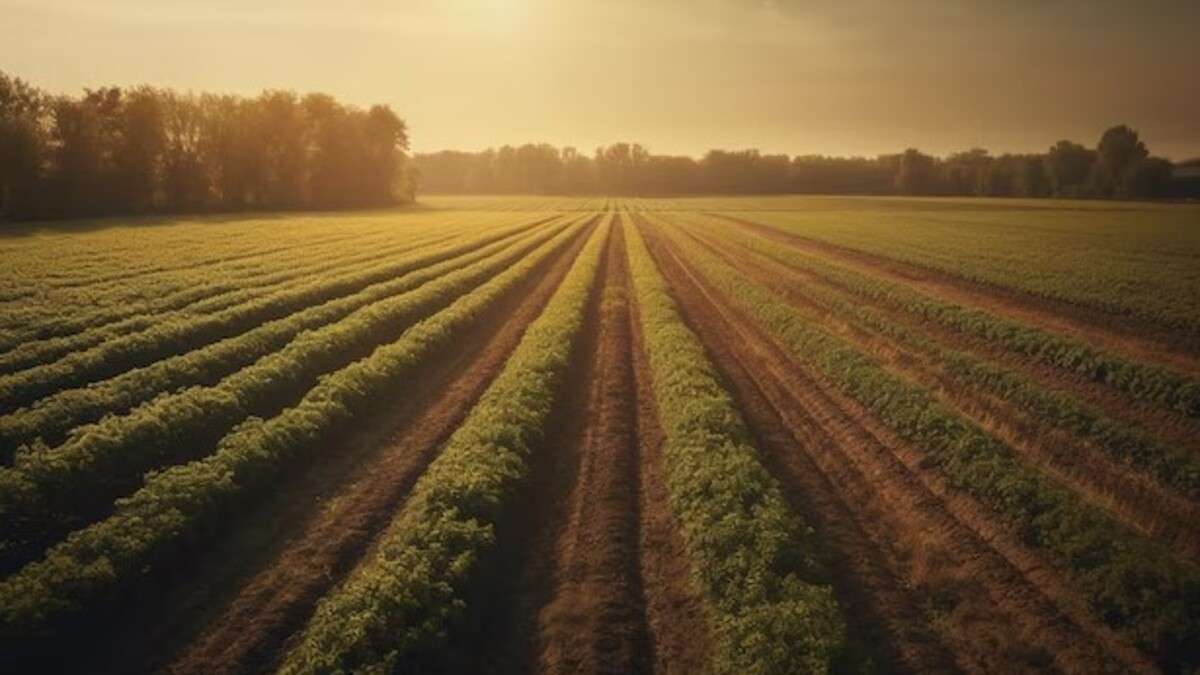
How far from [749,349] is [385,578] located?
59.9ft

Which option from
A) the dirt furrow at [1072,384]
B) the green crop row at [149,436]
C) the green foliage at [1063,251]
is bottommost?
the dirt furrow at [1072,384]

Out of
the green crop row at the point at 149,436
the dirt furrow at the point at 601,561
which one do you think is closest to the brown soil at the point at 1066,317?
the dirt furrow at the point at 601,561

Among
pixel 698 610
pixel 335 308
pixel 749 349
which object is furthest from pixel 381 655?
pixel 335 308

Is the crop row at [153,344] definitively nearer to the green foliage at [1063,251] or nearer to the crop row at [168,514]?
the crop row at [168,514]

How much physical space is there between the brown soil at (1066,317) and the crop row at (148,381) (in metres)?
28.6

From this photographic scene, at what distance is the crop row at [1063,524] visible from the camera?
9609mm

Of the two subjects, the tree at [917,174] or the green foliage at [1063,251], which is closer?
the green foliage at [1063,251]

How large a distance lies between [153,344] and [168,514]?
41.6 feet

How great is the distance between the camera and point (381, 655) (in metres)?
8.84

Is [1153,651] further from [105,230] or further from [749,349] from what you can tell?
[105,230]

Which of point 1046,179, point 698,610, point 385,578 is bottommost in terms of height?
point 698,610

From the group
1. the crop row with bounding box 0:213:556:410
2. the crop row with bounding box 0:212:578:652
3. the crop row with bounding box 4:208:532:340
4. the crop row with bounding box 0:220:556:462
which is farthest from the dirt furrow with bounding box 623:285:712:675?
the crop row with bounding box 4:208:532:340

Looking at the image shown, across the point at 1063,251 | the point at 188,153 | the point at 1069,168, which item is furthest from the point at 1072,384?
the point at 1069,168

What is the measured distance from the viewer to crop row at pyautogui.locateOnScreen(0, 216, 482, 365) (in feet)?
69.2
